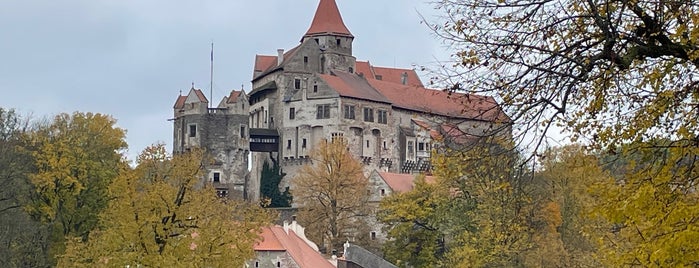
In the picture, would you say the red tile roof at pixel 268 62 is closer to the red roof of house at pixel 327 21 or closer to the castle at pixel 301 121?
the castle at pixel 301 121

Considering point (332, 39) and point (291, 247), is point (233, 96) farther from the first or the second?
point (291, 247)

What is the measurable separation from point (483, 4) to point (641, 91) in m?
1.66

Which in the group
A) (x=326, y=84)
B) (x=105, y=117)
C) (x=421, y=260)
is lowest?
(x=421, y=260)

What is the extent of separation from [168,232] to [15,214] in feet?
42.8

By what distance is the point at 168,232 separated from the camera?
3316cm

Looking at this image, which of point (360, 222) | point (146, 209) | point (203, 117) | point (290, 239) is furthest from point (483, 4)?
point (203, 117)

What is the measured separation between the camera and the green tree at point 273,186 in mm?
87750

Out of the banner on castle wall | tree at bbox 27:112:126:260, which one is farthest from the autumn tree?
the banner on castle wall

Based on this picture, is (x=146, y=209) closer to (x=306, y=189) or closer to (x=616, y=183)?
(x=616, y=183)

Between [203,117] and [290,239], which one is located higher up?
[203,117]

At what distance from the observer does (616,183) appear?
464 inches

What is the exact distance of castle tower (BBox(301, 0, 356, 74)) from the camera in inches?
3848

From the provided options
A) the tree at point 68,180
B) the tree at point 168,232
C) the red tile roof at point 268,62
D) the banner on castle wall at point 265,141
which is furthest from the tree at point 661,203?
the red tile roof at point 268,62

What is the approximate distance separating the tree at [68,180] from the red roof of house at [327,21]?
158 ft
